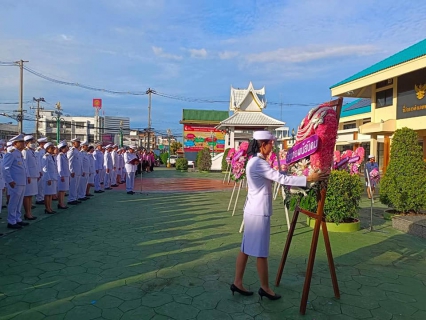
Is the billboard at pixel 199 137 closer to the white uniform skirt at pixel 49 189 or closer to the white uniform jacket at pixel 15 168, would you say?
the white uniform skirt at pixel 49 189

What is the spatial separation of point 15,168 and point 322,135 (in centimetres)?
664

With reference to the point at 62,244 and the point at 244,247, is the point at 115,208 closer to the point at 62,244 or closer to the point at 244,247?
the point at 62,244

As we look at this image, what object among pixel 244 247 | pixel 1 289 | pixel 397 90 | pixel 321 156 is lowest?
pixel 1 289

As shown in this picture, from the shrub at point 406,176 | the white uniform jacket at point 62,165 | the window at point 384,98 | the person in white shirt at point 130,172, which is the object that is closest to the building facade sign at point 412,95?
the window at point 384,98

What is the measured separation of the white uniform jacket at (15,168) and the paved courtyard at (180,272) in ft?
3.60

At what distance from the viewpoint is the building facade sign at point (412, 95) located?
14.2 metres

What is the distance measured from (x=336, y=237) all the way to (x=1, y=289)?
5.49 m

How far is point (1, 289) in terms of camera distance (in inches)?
150

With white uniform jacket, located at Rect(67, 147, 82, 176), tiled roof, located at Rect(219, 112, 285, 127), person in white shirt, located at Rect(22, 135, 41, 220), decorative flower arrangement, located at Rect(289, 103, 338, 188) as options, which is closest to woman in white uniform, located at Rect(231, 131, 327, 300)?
decorative flower arrangement, located at Rect(289, 103, 338, 188)

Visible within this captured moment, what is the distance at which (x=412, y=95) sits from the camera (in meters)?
14.8

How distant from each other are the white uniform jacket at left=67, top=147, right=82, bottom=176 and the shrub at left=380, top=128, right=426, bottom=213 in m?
8.67

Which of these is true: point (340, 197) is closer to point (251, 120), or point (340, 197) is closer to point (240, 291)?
point (240, 291)

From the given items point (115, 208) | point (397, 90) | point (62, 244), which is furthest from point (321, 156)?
point (397, 90)

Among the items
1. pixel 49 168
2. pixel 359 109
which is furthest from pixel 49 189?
pixel 359 109
